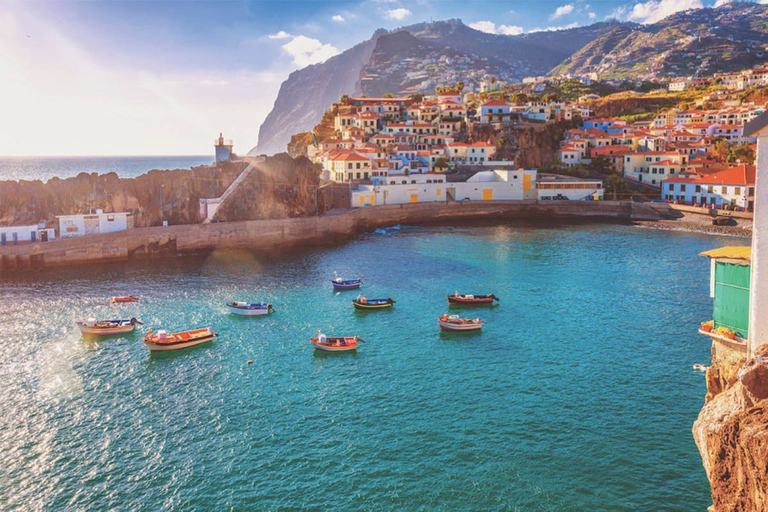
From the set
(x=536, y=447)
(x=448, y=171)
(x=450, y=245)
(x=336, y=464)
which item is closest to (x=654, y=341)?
(x=536, y=447)

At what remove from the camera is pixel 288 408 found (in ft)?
79.6

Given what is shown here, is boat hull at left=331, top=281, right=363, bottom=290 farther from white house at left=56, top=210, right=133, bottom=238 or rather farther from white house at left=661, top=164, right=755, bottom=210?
white house at left=661, top=164, right=755, bottom=210

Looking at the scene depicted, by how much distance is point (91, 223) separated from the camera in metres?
56.5

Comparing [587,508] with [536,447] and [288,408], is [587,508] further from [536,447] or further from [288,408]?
[288,408]

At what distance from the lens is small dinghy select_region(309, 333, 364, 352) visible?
30609 millimetres

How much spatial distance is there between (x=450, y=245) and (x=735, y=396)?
4847cm

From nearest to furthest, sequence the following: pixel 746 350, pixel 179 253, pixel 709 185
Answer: pixel 746 350, pixel 179 253, pixel 709 185

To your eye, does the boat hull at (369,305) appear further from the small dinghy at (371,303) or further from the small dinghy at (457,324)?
the small dinghy at (457,324)

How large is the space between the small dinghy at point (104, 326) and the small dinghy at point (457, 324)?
19114 millimetres

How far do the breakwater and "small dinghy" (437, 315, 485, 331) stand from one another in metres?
32.2

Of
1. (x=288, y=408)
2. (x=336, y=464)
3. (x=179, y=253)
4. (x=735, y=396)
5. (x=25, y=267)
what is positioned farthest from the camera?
(x=179, y=253)

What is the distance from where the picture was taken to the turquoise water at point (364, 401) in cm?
1866

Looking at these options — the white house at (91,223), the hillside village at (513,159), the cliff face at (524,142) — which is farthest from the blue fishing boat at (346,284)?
the cliff face at (524,142)

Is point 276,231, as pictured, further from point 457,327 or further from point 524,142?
point 524,142
